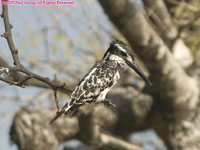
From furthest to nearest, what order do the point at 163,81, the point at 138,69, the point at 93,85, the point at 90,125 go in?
the point at 163,81 → the point at 90,125 → the point at 138,69 → the point at 93,85

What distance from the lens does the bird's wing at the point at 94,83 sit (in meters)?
2.76

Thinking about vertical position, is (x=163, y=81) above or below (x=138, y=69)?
below

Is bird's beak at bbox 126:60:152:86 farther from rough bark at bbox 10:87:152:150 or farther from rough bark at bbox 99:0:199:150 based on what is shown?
Result: rough bark at bbox 99:0:199:150

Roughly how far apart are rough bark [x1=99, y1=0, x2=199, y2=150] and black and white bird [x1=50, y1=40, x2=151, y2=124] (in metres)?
1.13

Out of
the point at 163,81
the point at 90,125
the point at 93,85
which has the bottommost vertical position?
the point at 163,81

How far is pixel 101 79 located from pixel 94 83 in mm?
Result: 72

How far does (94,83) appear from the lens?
2.89m

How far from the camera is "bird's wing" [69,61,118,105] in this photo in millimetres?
2760

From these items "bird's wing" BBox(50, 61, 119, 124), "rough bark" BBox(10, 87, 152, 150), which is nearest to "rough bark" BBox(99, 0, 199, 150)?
"rough bark" BBox(10, 87, 152, 150)

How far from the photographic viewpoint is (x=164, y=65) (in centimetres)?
492

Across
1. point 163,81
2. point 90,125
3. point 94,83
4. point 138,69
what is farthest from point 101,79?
point 163,81

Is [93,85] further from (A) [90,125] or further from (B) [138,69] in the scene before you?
(A) [90,125]

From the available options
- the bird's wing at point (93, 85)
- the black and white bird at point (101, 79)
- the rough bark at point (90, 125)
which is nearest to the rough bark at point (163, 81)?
the rough bark at point (90, 125)

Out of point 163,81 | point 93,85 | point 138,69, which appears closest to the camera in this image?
point 93,85
